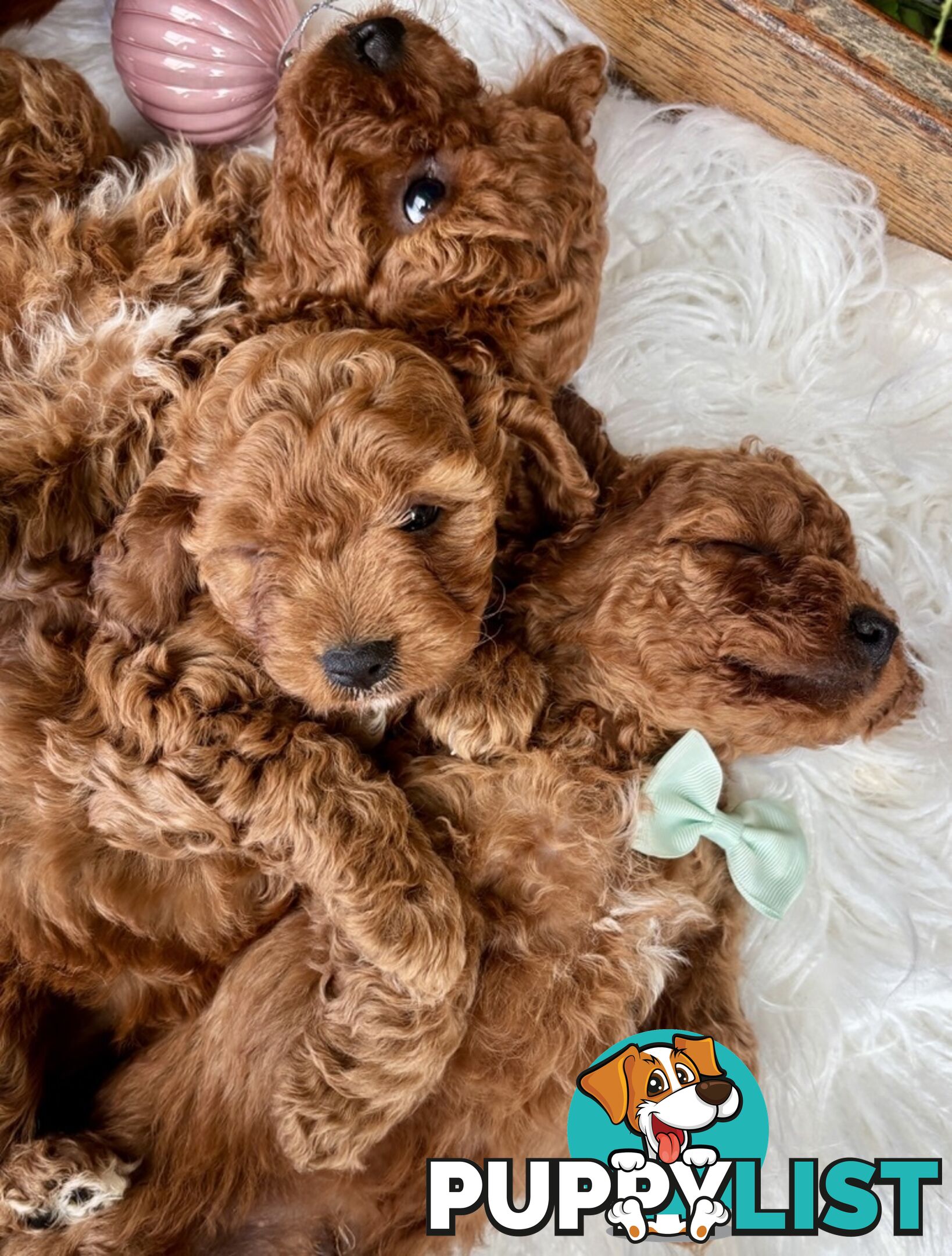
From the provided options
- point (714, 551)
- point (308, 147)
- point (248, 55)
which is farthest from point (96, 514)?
point (714, 551)

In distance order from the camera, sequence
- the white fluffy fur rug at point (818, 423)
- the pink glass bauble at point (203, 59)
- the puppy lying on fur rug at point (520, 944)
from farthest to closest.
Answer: the white fluffy fur rug at point (818, 423), the pink glass bauble at point (203, 59), the puppy lying on fur rug at point (520, 944)

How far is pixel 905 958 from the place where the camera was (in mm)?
2273

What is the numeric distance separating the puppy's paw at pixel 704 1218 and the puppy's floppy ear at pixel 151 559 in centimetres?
140

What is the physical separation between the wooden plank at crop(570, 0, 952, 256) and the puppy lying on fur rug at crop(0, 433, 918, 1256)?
2.46ft

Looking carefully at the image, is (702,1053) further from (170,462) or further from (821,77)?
(821,77)

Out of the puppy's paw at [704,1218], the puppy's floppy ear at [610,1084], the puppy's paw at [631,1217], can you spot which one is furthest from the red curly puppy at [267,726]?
the puppy's paw at [704,1218]

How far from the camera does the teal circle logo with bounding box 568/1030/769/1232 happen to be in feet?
5.91

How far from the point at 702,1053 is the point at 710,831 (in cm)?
41

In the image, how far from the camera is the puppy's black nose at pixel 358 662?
1.51 meters

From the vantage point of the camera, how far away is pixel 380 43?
5.33 feet

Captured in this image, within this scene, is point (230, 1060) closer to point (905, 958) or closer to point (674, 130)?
point (905, 958)

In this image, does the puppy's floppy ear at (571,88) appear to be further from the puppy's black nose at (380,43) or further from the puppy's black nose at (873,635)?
the puppy's black nose at (873,635)

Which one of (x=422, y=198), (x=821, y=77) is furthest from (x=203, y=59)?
(x=821, y=77)

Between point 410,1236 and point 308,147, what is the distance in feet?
6.07
